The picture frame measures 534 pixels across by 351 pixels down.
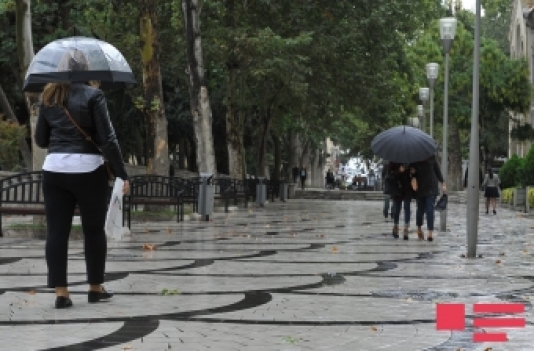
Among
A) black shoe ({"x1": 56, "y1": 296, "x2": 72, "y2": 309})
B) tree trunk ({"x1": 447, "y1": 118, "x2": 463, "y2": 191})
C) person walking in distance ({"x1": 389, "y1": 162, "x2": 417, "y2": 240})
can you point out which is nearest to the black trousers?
black shoe ({"x1": 56, "y1": 296, "x2": 72, "y2": 309})

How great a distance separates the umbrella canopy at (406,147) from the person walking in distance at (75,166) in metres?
10.8

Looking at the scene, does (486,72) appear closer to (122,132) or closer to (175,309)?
(122,132)

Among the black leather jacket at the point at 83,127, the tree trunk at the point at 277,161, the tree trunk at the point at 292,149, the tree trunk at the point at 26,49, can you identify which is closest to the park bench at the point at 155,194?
the tree trunk at the point at 26,49

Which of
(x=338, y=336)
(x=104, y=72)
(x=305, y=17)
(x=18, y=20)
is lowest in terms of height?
(x=338, y=336)

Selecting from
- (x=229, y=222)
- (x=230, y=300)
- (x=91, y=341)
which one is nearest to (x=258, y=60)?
(x=229, y=222)

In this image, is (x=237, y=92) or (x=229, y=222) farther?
(x=237, y=92)

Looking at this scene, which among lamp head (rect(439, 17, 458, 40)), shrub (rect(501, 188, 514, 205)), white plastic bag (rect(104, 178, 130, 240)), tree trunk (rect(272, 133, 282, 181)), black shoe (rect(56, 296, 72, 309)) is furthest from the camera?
tree trunk (rect(272, 133, 282, 181))

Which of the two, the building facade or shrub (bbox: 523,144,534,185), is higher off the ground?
the building facade

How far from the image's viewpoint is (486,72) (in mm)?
63312

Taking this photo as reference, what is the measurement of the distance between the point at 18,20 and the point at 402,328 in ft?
46.3

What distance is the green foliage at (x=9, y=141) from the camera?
31125mm

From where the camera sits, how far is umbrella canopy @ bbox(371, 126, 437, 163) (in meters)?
19.7

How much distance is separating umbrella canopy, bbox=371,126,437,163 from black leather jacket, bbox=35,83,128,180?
10.8 m

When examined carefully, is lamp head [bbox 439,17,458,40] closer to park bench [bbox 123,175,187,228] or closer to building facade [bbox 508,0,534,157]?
park bench [bbox 123,175,187,228]
